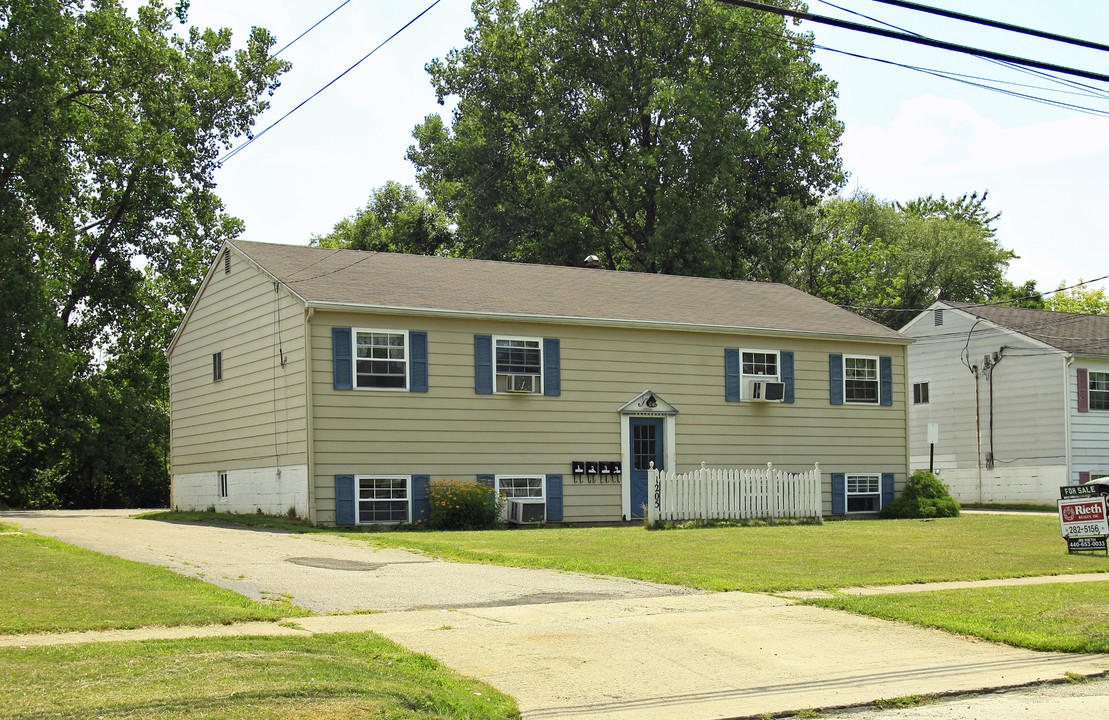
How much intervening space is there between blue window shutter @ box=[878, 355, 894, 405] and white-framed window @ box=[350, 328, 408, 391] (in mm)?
12503

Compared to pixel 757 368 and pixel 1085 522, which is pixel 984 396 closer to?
pixel 757 368

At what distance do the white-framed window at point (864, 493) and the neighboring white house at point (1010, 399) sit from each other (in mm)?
5448

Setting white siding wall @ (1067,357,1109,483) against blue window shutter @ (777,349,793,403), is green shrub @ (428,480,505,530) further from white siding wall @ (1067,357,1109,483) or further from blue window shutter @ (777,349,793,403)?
white siding wall @ (1067,357,1109,483)

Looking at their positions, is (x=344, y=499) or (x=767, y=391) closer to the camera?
(x=344, y=499)

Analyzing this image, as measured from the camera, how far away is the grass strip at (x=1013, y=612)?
8.91 meters

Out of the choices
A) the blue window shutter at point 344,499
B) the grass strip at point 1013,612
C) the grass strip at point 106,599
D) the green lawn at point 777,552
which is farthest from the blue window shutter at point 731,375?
the grass strip at point 106,599

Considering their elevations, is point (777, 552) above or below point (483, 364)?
below

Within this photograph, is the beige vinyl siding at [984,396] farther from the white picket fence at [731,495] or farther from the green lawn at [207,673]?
the green lawn at [207,673]

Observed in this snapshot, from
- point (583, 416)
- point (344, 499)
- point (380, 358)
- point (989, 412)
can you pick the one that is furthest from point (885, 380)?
point (344, 499)

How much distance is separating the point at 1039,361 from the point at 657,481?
52.8ft

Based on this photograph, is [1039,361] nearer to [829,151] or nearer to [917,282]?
[829,151]

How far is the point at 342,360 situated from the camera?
20.7 m

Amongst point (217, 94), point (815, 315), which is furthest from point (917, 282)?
point (217, 94)

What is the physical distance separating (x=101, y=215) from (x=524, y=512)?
67.4 feet
